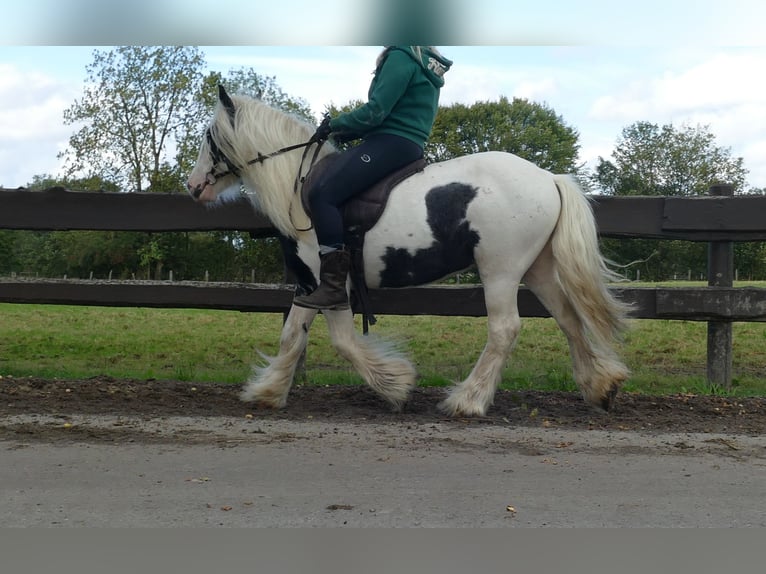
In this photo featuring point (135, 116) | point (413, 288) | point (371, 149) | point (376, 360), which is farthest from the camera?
point (135, 116)

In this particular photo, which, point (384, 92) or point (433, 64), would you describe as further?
Answer: point (433, 64)

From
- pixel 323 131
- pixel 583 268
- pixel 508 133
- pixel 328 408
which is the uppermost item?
pixel 508 133

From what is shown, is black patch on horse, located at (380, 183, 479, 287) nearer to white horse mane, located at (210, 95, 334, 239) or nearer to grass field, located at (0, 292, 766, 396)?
grass field, located at (0, 292, 766, 396)

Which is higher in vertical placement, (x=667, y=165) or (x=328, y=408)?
(x=667, y=165)

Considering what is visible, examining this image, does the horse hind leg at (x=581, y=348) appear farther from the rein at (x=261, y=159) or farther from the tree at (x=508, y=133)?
the tree at (x=508, y=133)

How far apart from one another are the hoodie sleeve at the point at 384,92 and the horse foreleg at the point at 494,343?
1.41 metres

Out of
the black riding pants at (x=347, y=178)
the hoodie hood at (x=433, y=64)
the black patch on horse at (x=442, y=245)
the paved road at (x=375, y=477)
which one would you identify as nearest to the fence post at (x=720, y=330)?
the paved road at (x=375, y=477)

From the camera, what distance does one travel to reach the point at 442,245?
225 inches

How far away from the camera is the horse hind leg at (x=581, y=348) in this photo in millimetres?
5719

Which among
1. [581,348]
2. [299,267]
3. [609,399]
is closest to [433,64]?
[299,267]

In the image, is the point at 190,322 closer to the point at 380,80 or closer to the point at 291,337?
the point at 291,337

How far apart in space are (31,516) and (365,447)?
5.96 ft

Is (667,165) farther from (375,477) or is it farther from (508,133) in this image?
(375,477)

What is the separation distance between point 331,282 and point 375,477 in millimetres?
2058
